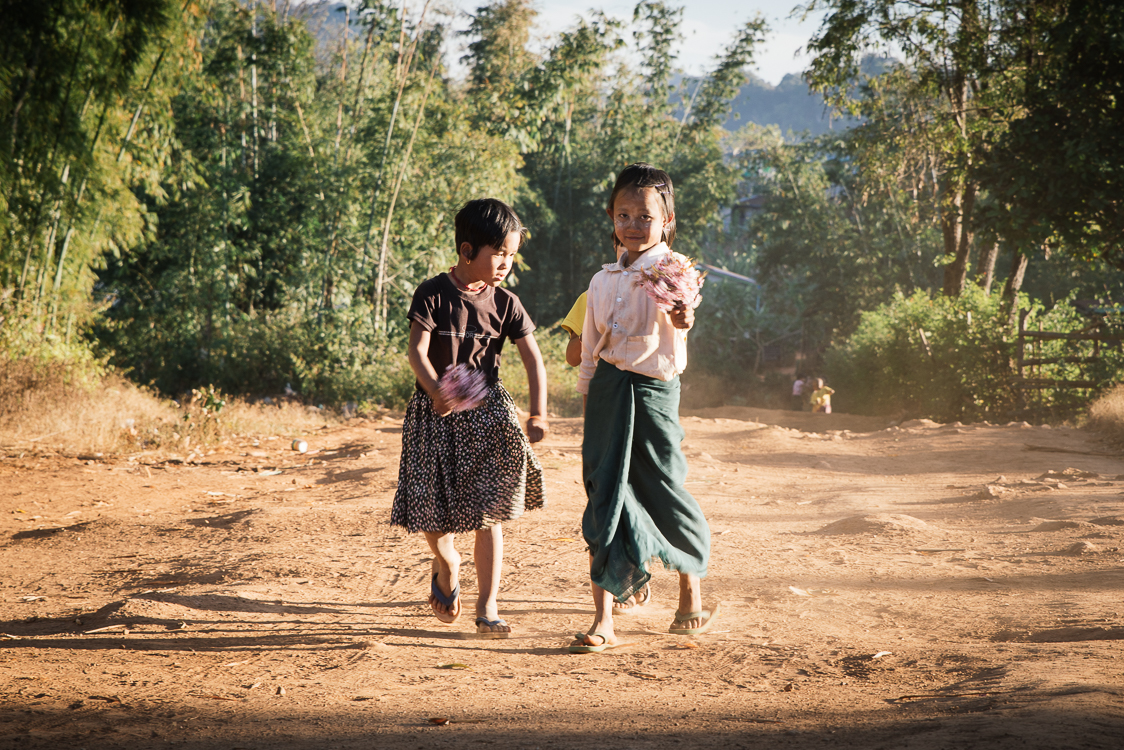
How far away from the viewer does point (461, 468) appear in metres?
3.25

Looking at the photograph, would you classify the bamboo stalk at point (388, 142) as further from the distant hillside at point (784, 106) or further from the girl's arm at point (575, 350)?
the distant hillside at point (784, 106)

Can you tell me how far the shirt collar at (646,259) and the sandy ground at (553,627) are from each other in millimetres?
1412

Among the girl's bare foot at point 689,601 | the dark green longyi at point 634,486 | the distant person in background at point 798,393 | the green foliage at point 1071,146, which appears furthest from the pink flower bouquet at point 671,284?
the distant person in background at point 798,393

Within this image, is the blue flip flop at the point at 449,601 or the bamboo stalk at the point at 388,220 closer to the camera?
the blue flip flop at the point at 449,601

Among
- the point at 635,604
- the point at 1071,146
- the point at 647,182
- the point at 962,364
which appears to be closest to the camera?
the point at 647,182

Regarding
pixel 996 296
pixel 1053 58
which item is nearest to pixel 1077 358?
pixel 996 296

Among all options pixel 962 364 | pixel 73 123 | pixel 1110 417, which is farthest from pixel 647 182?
pixel 962 364

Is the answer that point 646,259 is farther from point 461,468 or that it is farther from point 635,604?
point 635,604

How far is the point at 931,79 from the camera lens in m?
15.6

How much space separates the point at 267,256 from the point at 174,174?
287 centimetres

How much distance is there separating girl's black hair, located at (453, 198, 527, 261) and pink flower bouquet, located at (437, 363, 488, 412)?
0.44m

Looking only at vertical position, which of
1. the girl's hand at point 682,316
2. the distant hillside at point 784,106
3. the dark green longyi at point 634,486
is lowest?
the dark green longyi at point 634,486

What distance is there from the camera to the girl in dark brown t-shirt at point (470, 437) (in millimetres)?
3199

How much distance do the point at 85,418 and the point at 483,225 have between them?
24.9 feet
